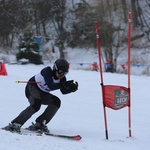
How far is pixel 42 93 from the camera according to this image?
23.0ft

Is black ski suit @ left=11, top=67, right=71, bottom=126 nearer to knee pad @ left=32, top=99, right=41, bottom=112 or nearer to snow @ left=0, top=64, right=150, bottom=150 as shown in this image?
knee pad @ left=32, top=99, right=41, bottom=112

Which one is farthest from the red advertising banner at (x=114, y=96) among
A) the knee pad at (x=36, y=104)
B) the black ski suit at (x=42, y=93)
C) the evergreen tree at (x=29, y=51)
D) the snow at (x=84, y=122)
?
the evergreen tree at (x=29, y=51)

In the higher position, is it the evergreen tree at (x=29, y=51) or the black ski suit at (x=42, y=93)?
the black ski suit at (x=42, y=93)

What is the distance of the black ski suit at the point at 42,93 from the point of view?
6.72 meters

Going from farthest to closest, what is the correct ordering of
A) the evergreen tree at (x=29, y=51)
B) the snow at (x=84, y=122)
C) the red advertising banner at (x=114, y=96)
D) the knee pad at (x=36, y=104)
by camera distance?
the evergreen tree at (x=29, y=51) → the red advertising banner at (x=114, y=96) → the knee pad at (x=36, y=104) → the snow at (x=84, y=122)

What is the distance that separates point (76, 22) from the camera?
46469mm

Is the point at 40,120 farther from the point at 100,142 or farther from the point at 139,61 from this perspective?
the point at 139,61

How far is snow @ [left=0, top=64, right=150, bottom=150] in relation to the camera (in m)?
5.75

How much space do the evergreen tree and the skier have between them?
2597cm

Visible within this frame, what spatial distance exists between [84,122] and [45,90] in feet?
6.62

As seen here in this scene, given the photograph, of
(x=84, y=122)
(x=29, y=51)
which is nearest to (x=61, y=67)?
(x=84, y=122)

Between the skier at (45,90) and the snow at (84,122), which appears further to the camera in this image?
the skier at (45,90)

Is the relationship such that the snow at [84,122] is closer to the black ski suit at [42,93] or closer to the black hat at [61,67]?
the black ski suit at [42,93]

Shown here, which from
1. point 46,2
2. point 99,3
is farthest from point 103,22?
point 46,2
